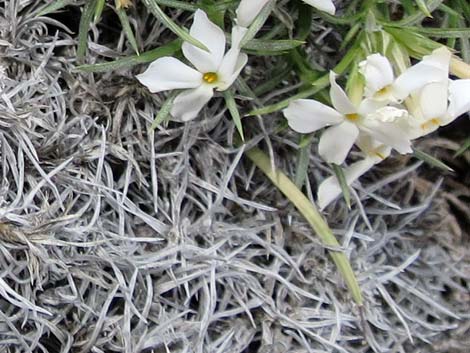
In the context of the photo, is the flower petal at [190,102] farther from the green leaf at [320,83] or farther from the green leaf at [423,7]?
the green leaf at [423,7]

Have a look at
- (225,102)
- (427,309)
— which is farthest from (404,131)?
(427,309)

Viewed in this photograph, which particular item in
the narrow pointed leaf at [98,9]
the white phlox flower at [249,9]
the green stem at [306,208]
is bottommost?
the green stem at [306,208]

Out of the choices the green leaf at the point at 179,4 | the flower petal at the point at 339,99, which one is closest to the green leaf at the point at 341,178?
the flower petal at the point at 339,99

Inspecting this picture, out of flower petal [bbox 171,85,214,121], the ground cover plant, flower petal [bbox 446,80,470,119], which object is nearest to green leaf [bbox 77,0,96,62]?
the ground cover plant

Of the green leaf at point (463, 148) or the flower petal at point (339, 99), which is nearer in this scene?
the flower petal at point (339, 99)

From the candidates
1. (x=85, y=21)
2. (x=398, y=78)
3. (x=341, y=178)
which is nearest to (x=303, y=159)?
(x=341, y=178)

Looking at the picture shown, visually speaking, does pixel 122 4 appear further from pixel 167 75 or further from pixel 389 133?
pixel 389 133

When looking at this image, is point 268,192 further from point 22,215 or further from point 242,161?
point 22,215
